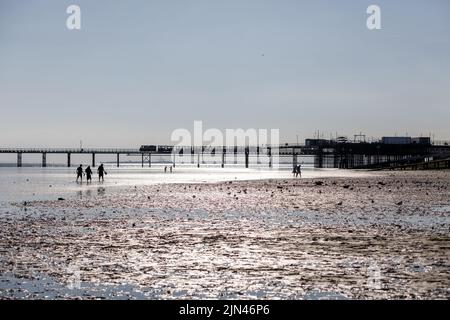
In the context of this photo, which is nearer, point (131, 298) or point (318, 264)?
point (131, 298)

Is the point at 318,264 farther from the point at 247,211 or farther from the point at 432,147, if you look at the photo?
the point at 432,147

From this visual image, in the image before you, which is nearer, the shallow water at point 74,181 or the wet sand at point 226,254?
the wet sand at point 226,254

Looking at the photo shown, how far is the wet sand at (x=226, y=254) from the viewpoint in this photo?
10195 mm

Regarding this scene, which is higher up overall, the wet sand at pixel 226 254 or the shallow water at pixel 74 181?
the wet sand at pixel 226 254

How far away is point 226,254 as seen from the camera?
13.9m

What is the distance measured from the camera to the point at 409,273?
1140 cm

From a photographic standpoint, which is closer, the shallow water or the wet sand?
the wet sand

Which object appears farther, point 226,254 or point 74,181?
point 74,181

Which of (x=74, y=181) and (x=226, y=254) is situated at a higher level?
(x=226, y=254)

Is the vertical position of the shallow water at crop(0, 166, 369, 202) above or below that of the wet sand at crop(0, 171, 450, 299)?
below

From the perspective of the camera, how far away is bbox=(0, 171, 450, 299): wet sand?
10.2 m
